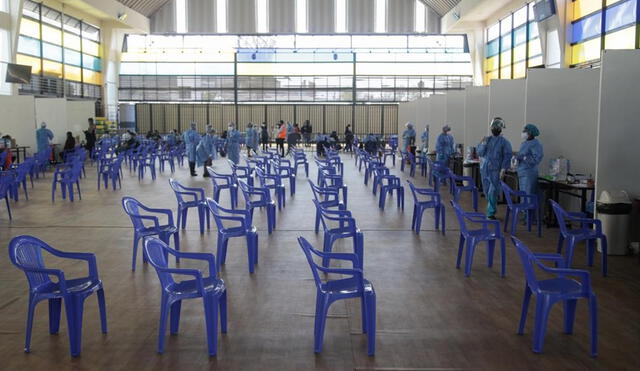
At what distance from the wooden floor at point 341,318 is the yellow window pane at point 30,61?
62.5ft

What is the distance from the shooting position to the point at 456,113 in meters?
16.9

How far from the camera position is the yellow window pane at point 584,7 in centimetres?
1767

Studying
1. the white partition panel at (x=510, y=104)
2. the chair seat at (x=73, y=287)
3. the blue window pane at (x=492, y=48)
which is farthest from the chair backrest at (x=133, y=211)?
the blue window pane at (x=492, y=48)

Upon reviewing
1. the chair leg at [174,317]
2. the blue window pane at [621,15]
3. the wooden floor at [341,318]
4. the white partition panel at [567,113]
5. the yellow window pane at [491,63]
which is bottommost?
the wooden floor at [341,318]

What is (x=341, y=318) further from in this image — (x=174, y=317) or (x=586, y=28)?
(x=586, y=28)

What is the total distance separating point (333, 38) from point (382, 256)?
96.0 ft

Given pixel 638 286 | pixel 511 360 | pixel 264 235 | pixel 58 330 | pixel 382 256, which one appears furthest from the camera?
pixel 264 235

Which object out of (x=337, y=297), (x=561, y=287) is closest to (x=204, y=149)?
(x=337, y=297)

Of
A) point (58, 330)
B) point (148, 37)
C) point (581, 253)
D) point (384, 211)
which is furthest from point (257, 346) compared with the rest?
point (148, 37)

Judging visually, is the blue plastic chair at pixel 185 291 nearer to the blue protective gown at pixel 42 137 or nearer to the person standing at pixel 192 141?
the person standing at pixel 192 141

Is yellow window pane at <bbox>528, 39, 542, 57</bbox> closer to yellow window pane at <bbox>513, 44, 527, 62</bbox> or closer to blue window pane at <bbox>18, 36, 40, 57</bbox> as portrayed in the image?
yellow window pane at <bbox>513, 44, 527, 62</bbox>

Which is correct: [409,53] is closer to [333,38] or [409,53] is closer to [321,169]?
[333,38]

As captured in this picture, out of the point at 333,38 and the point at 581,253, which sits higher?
the point at 333,38

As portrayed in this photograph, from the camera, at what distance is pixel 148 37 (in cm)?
3588
